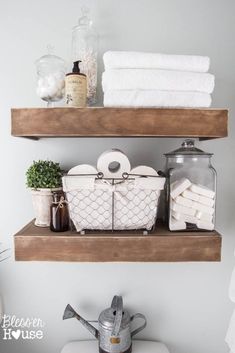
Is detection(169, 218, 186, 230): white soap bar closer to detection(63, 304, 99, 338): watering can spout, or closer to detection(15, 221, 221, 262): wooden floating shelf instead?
detection(15, 221, 221, 262): wooden floating shelf

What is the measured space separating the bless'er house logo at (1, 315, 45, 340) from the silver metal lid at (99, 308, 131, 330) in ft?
0.88

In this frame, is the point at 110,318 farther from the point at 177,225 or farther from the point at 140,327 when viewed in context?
the point at 177,225

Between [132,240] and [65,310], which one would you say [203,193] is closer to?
[132,240]

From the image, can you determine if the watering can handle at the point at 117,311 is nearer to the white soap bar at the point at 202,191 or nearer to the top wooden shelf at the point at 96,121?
the white soap bar at the point at 202,191

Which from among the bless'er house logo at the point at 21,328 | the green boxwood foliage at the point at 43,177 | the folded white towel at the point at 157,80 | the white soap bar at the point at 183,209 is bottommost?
the bless'er house logo at the point at 21,328

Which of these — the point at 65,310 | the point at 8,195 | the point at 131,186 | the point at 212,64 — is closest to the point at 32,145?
the point at 8,195

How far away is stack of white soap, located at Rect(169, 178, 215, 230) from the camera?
845 mm

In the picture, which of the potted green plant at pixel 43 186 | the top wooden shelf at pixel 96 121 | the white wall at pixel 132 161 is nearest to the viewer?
the top wooden shelf at pixel 96 121

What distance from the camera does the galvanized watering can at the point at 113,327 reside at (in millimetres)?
970

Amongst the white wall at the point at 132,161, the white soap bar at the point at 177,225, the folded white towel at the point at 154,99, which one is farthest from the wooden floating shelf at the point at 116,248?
the folded white towel at the point at 154,99

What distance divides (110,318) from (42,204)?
0.47 m

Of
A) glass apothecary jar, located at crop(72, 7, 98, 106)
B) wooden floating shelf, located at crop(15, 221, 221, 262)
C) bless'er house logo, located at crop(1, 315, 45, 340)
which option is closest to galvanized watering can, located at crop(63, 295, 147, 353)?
bless'er house logo, located at crop(1, 315, 45, 340)

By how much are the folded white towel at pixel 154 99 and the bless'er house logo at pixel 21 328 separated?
881mm

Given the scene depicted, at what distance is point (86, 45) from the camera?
99 centimetres
